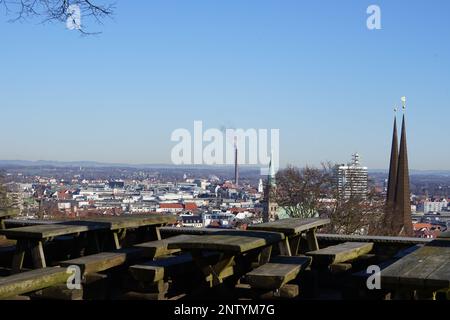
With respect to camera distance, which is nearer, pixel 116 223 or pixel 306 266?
pixel 306 266

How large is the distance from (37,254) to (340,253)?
2873 mm

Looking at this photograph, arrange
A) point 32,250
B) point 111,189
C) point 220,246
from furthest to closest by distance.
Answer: point 111,189 < point 32,250 < point 220,246

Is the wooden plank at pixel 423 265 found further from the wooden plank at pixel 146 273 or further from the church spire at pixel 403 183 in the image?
the church spire at pixel 403 183

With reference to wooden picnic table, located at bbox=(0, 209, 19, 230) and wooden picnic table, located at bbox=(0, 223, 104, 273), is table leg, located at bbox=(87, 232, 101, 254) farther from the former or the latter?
wooden picnic table, located at bbox=(0, 209, 19, 230)

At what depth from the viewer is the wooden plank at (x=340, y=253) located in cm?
589

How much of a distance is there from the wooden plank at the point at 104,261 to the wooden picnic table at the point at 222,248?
0.62m

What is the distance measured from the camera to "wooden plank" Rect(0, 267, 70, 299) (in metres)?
4.14

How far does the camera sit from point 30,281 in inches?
173

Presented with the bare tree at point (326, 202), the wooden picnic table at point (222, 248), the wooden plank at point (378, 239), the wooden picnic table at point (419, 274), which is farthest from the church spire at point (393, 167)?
the wooden picnic table at point (419, 274)

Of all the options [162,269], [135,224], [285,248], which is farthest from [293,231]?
[135,224]
